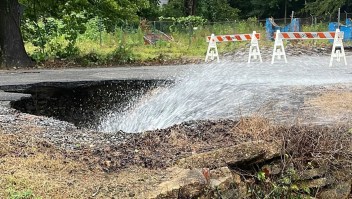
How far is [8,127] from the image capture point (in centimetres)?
666

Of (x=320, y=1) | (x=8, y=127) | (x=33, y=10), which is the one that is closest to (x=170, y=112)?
(x=8, y=127)

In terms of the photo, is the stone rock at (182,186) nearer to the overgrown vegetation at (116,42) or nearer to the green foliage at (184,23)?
the overgrown vegetation at (116,42)

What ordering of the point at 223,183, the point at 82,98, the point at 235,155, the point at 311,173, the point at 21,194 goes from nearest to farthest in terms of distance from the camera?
the point at 21,194, the point at 223,183, the point at 235,155, the point at 311,173, the point at 82,98

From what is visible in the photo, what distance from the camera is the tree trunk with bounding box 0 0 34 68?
55.0 feet

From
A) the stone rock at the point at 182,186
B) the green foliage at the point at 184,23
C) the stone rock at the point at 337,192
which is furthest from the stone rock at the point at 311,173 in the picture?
the green foliage at the point at 184,23

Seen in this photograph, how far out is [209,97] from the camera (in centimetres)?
905

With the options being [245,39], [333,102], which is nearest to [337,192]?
[333,102]

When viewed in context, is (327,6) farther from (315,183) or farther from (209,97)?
(315,183)

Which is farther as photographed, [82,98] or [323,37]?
[323,37]

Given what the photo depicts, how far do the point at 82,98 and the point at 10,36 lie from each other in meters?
7.42

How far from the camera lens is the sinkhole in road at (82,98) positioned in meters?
9.77

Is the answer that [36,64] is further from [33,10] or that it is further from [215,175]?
[215,175]

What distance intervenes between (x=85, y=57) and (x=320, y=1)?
101 ft

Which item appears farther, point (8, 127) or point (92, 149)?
point (8, 127)
